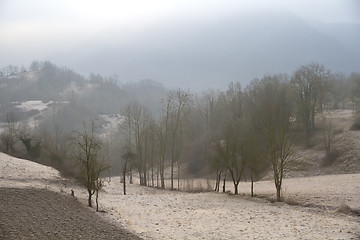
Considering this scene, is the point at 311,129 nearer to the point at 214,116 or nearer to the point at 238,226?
the point at 214,116

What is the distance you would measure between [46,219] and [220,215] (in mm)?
8595

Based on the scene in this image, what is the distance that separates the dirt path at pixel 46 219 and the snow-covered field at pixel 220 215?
3.66ft

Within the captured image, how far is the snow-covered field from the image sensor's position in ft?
45.3

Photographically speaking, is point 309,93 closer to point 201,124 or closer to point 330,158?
point 330,158

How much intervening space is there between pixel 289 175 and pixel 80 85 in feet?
545

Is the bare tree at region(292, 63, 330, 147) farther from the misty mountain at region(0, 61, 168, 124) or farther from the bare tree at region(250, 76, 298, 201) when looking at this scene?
the misty mountain at region(0, 61, 168, 124)

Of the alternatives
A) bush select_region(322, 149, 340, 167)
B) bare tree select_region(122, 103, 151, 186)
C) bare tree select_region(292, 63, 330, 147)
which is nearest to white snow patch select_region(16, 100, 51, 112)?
bare tree select_region(122, 103, 151, 186)

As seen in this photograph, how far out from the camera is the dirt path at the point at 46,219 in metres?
11.8

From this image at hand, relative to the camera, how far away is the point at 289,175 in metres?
42.4

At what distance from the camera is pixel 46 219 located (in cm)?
1316

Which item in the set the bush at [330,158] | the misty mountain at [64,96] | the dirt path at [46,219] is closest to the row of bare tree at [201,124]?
the bush at [330,158]

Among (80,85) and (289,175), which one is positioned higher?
(80,85)

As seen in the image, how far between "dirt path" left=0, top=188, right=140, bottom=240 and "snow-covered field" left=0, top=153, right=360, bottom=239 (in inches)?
43.9

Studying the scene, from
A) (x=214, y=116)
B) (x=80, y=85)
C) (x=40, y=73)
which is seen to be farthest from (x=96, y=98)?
(x=214, y=116)
